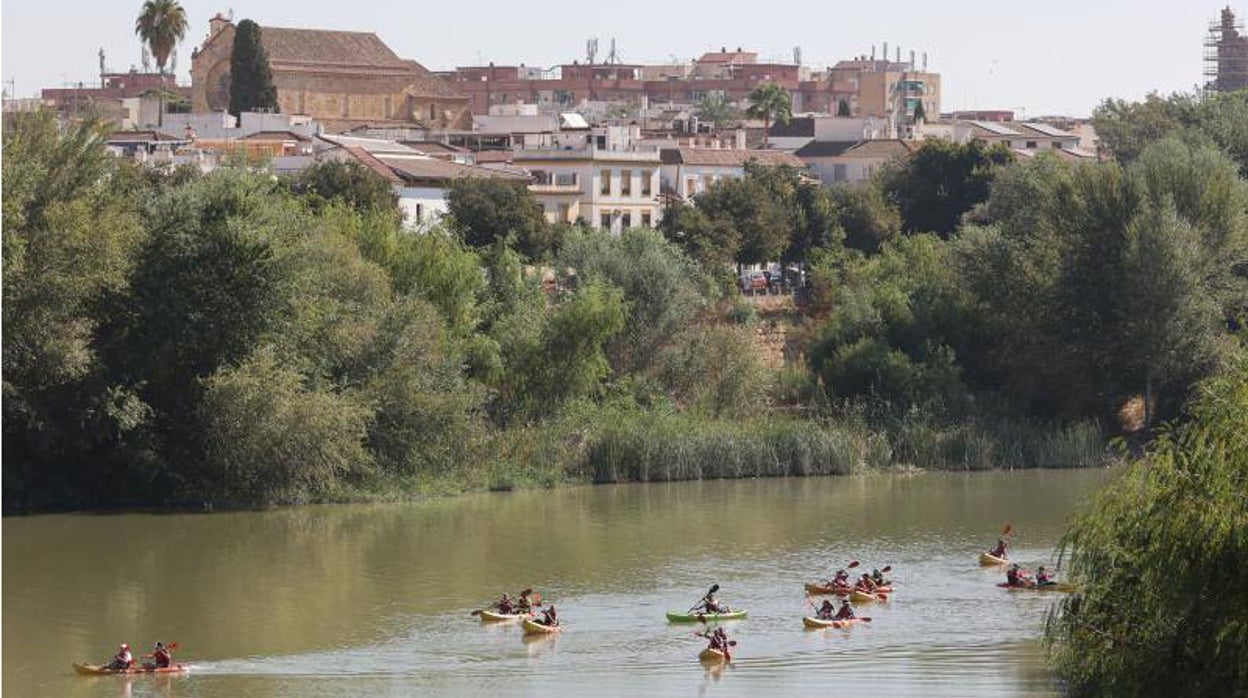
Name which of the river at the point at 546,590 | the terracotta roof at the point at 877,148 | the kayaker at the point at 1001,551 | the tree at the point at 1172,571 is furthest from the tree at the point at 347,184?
the tree at the point at 1172,571

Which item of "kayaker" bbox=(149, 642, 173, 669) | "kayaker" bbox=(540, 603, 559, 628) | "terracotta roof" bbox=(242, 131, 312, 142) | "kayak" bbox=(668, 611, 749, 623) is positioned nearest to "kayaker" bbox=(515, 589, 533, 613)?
"kayaker" bbox=(540, 603, 559, 628)

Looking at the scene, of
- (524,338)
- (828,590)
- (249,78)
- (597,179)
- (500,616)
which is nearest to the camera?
(500,616)

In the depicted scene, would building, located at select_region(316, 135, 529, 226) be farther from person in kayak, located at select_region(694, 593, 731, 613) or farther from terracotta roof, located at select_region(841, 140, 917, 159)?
person in kayak, located at select_region(694, 593, 731, 613)

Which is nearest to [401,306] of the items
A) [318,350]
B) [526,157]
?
[318,350]

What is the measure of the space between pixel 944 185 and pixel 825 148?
2247 centimetres

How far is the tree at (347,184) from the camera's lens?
68.7 m

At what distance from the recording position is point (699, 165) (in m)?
95.9

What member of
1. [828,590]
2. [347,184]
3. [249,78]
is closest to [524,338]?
[347,184]

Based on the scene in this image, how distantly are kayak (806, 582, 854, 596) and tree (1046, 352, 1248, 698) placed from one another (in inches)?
476

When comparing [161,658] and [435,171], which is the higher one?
[435,171]

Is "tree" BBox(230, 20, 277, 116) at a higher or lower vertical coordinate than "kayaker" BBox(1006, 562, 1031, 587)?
higher

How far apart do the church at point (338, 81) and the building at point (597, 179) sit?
32382 mm

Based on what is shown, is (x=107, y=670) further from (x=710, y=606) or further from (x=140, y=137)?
(x=140, y=137)

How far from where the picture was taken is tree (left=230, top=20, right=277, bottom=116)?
10550 cm
